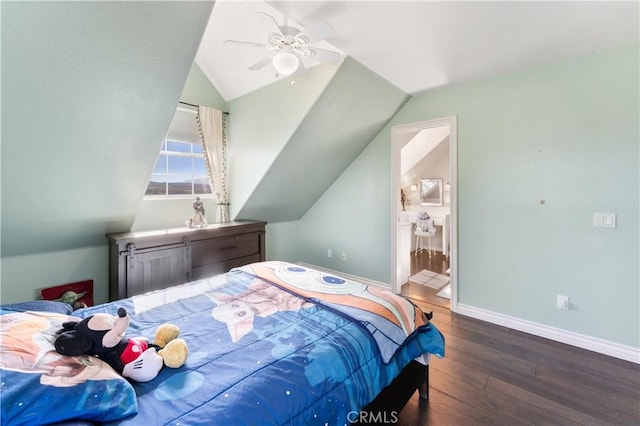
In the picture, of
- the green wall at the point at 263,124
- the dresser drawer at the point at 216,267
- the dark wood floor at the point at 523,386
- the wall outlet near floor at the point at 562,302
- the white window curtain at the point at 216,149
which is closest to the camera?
the dark wood floor at the point at 523,386

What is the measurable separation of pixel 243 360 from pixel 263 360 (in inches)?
3.3

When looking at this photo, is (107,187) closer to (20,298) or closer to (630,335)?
(20,298)

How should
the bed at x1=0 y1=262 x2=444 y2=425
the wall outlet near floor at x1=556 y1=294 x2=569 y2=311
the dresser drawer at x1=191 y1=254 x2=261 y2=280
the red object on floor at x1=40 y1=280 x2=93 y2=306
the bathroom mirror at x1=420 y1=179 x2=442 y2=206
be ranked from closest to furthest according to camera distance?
the bed at x1=0 y1=262 x2=444 y2=425 < the wall outlet near floor at x1=556 y1=294 x2=569 y2=311 < the red object on floor at x1=40 y1=280 x2=93 y2=306 < the dresser drawer at x1=191 y1=254 x2=261 y2=280 < the bathroom mirror at x1=420 y1=179 x2=442 y2=206

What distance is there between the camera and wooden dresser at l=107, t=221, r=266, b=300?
269cm

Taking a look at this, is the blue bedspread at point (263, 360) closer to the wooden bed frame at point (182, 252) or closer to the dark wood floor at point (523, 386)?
the dark wood floor at point (523, 386)

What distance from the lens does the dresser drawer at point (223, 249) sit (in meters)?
3.19

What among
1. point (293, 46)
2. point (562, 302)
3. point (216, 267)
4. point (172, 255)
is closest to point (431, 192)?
point (562, 302)

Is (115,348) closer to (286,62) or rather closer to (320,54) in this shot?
(286,62)

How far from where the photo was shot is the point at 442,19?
1.91 m

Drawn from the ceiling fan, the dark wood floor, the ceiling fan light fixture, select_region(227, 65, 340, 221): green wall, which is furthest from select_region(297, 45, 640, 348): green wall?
the ceiling fan light fixture

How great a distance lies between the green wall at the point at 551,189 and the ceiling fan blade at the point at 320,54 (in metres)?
1.61

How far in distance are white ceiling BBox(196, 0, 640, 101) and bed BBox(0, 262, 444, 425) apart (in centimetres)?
182

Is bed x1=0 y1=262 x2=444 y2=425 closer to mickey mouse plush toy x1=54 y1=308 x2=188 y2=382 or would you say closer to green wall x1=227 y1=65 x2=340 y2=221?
mickey mouse plush toy x1=54 y1=308 x2=188 y2=382

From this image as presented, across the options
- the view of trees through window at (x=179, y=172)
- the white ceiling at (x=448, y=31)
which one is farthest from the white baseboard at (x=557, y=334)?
the view of trees through window at (x=179, y=172)
